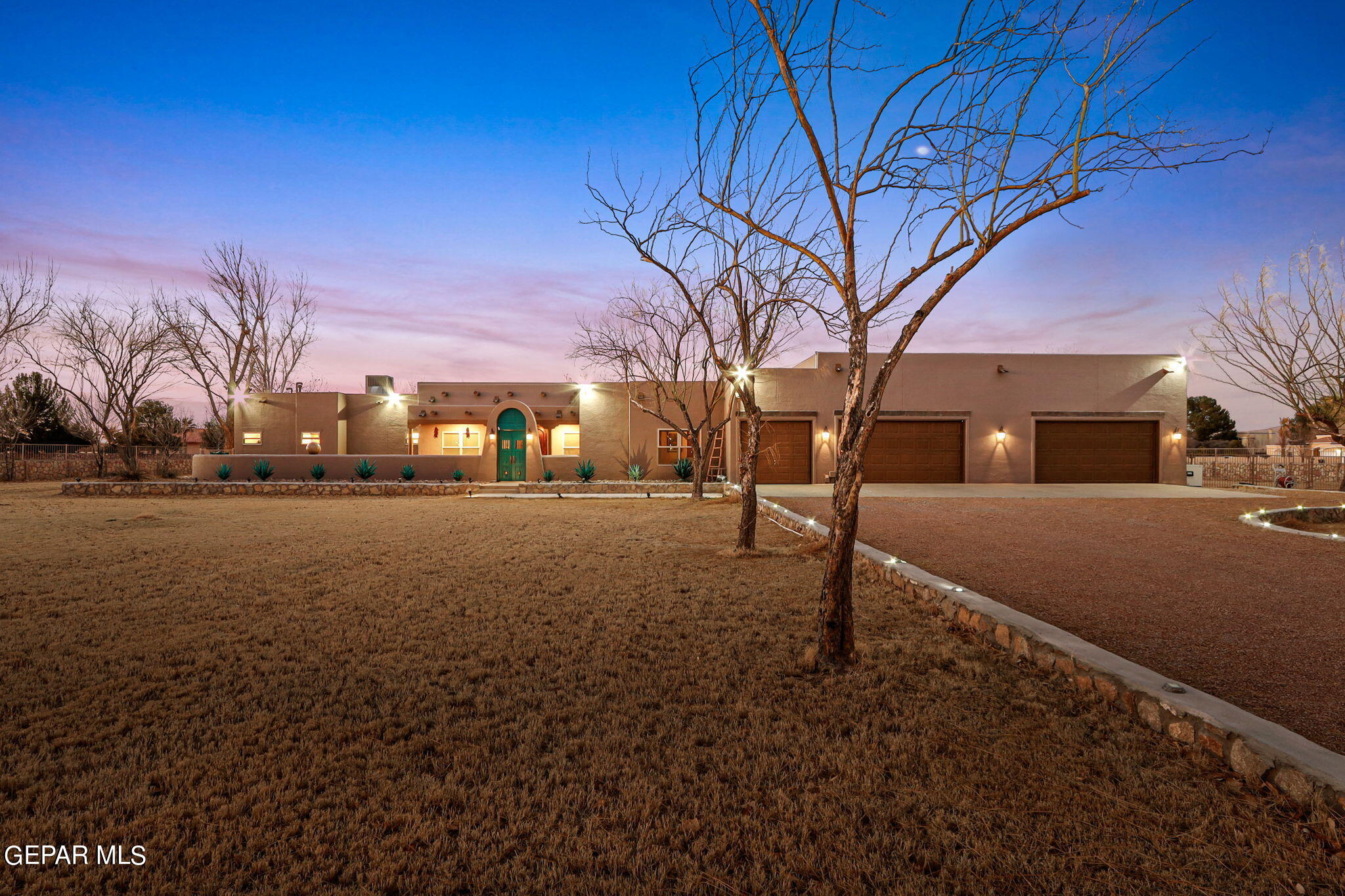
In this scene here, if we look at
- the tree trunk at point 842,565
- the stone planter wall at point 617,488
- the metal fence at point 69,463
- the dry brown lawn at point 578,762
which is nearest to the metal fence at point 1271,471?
the stone planter wall at point 617,488

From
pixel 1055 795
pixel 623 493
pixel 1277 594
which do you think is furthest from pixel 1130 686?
pixel 623 493

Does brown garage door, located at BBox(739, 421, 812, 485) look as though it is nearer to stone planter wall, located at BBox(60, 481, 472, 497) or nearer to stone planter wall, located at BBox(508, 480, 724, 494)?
stone planter wall, located at BBox(508, 480, 724, 494)

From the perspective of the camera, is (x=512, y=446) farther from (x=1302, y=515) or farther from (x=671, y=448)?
Result: (x=1302, y=515)

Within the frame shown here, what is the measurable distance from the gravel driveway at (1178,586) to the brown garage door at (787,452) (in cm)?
737

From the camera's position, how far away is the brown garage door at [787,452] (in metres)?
19.2

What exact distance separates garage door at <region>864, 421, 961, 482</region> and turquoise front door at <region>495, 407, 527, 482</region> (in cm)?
1168

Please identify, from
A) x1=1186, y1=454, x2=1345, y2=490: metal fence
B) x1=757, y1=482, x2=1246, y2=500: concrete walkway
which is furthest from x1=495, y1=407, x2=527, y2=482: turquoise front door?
x1=1186, y1=454, x2=1345, y2=490: metal fence

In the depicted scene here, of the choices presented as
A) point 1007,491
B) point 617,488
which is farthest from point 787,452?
point 1007,491

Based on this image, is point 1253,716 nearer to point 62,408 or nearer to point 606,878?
point 606,878

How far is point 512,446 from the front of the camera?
20.9 meters

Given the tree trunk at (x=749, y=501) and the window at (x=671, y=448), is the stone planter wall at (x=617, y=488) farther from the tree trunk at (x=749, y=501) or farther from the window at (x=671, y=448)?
the tree trunk at (x=749, y=501)

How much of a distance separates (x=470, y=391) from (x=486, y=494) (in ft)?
24.8

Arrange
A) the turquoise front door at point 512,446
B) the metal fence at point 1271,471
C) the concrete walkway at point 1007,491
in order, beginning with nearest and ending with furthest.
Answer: the concrete walkway at point 1007,491
the metal fence at point 1271,471
the turquoise front door at point 512,446
